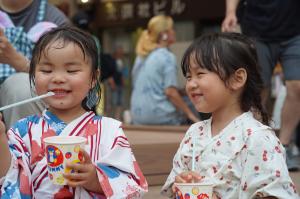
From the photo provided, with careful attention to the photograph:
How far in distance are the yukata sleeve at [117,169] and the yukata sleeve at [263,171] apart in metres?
0.37

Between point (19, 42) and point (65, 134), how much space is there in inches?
44.6

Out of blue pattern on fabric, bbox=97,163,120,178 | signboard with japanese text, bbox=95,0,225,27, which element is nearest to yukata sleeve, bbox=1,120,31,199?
blue pattern on fabric, bbox=97,163,120,178

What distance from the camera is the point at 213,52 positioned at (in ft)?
7.74

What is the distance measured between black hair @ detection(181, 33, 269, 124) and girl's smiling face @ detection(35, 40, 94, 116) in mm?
448

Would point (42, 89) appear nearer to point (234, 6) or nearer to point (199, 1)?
point (234, 6)

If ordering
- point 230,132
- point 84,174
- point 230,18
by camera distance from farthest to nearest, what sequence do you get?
1. point 230,18
2. point 230,132
3. point 84,174

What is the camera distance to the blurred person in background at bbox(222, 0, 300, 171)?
3750 mm

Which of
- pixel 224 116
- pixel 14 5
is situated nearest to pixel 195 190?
pixel 224 116

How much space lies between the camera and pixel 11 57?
2855mm

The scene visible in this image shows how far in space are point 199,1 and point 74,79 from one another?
1113 centimetres

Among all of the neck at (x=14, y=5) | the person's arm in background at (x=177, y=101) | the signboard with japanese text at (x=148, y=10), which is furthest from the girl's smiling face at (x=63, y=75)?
the signboard with japanese text at (x=148, y=10)

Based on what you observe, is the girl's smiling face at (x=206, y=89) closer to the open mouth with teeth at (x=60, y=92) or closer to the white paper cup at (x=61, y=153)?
the open mouth with teeth at (x=60, y=92)

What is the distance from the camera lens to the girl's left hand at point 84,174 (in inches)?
73.5

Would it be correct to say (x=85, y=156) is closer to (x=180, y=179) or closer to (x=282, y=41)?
(x=180, y=179)
